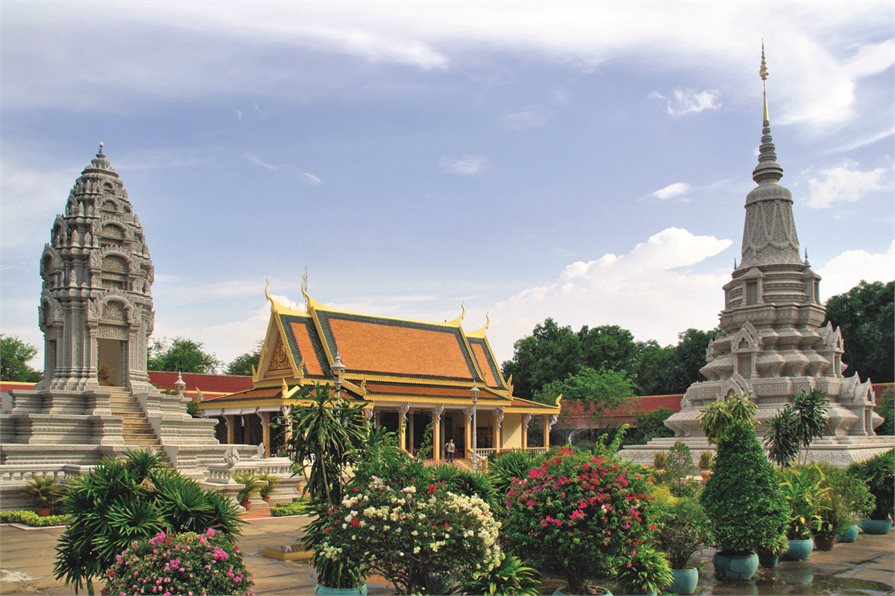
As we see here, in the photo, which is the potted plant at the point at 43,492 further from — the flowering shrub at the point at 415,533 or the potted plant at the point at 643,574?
the potted plant at the point at 643,574

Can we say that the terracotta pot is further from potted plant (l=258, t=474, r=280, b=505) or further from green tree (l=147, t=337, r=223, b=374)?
green tree (l=147, t=337, r=223, b=374)

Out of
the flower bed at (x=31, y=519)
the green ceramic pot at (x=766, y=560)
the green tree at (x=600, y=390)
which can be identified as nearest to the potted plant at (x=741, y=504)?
the green ceramic pot at (x=766, y=560)

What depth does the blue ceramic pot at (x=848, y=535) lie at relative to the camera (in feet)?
51.1

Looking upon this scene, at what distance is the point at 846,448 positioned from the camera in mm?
27547

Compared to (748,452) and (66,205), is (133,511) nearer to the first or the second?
(748,452)

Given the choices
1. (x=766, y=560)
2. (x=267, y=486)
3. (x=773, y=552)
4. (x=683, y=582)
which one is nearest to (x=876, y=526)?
(x=766, y=560)

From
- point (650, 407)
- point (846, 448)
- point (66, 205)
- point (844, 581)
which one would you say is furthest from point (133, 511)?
point (650, 407)

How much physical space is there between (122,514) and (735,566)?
8884mm

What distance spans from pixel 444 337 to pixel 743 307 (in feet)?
47.5

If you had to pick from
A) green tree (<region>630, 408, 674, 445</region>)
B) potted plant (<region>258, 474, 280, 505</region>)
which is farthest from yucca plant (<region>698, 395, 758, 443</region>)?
green tree (<region>630, 408, 674, 445</region>)

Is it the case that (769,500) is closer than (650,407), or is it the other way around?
(769,500)

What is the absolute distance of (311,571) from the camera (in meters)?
11.7

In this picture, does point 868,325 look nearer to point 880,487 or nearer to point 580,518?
point 880,487

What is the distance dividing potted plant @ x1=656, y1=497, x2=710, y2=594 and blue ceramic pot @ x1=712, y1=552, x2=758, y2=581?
1455 millimetres
